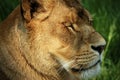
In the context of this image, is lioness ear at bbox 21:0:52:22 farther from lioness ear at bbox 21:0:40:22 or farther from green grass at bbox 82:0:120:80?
green grass at bbox 82:0:120:80

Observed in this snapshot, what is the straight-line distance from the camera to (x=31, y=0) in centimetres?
322

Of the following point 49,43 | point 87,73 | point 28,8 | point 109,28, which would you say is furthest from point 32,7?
point 109,28

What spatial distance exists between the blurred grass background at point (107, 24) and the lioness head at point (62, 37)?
923 millimetres

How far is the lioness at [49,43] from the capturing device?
3.24 m

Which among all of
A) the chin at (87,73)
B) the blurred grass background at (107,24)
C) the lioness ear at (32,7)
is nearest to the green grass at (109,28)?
the blurred grass background at (107,24)

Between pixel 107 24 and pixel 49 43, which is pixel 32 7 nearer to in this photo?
pixel 49 43

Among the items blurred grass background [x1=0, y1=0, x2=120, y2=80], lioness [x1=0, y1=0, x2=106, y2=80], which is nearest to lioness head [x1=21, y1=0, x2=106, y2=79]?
lioness [x1=0, y1=0, x2=106, y2=80]

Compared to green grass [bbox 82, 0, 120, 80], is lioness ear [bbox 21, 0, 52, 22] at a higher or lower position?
higher

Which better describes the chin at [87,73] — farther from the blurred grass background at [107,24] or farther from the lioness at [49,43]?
the blurred grass background at [107,24]

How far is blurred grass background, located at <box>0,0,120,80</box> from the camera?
4387mm

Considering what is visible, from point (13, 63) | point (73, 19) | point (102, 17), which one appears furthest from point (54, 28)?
point (102, 17)

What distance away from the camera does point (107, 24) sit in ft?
17.0

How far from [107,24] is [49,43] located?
6.64 ft

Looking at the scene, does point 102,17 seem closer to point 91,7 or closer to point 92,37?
point 91,7
